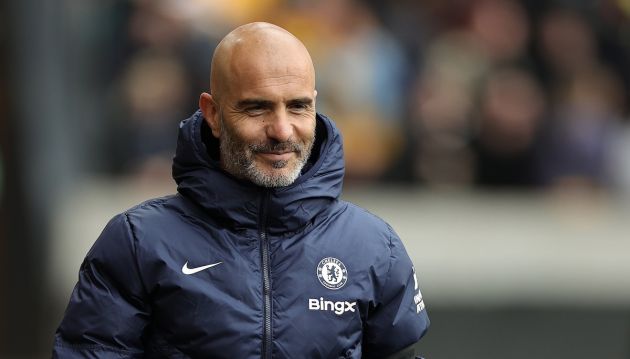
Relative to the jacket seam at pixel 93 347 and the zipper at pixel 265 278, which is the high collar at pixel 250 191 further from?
the jacket seam at pixel 93 347

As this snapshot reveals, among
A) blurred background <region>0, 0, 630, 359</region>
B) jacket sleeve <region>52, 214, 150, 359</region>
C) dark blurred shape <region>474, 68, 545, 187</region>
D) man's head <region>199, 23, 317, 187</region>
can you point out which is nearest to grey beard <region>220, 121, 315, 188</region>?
man's head <region>199, 23, 317, 187</region>

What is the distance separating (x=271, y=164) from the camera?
4309 millimetres

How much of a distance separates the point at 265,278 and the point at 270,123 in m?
0.40

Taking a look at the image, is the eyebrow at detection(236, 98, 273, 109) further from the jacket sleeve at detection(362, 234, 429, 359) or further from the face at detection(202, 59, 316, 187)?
the jacket sleeve at detection(362, 234, 429, 359)

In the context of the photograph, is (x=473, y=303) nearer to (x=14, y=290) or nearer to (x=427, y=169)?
(x=427, y=169)

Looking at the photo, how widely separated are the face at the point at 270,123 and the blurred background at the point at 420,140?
580 centimetres

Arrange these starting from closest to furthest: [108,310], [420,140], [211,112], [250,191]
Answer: [108,310] < [250,191] < [211,112] < [420,140]

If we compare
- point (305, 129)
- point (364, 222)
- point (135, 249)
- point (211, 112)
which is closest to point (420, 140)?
point (364, 222)

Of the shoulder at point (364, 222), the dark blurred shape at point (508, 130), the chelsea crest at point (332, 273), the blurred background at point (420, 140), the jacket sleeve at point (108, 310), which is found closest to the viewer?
the jacket sleeve at point (108, 310)

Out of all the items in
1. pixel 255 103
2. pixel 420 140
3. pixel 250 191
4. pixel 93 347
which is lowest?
pixel 420 140

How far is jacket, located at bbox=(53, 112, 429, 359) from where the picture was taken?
4242 mm

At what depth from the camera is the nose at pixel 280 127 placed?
4.26m

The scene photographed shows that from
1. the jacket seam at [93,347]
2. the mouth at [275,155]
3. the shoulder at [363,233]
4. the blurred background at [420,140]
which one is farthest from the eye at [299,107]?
the blurred background at [420,140]

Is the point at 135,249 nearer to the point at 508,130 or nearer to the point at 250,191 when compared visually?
the point at 250,191
